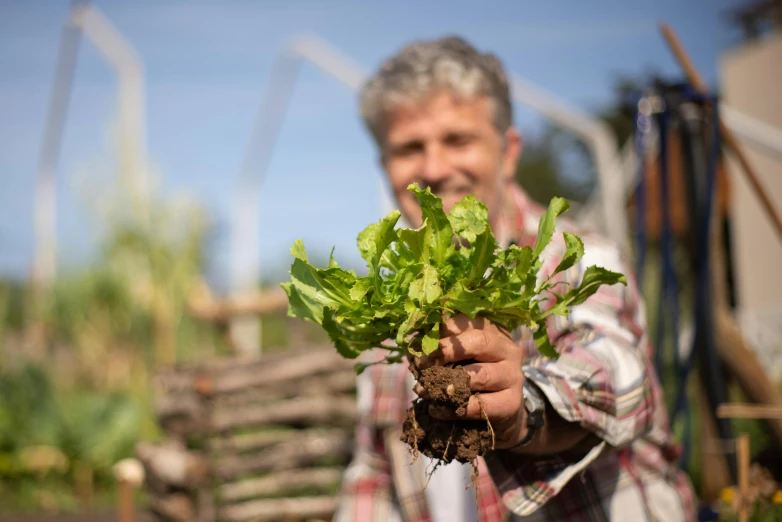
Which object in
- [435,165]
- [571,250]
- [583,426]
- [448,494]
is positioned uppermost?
[435,165]

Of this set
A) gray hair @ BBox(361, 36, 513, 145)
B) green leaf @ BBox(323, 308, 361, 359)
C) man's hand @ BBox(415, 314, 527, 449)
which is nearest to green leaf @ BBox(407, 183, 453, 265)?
man's hand @ BBox(415, 314, 527, 449)

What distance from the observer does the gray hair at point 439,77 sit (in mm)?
1898

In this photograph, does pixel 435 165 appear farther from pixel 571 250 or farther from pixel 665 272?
pixel 665 272

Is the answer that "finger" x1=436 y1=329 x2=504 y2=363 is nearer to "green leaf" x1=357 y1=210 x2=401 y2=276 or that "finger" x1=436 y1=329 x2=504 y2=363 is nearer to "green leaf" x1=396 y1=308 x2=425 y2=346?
"green leaf" x1=396 y1=308 x2=425 y2=346

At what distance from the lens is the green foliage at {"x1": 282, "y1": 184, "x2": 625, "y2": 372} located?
4.02ft

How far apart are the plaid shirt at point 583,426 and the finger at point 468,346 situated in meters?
0.17

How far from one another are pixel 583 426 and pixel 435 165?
2.48 ft

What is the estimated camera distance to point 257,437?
17.3 feet

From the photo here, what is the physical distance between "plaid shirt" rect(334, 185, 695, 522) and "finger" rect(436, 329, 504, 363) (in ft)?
0.56

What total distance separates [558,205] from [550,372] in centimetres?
33

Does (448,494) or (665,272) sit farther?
(665,272)

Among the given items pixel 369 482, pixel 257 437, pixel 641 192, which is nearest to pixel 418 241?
pixel 369 482

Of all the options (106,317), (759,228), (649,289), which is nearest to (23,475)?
(106,317)

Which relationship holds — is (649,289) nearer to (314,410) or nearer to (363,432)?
(314,410)
